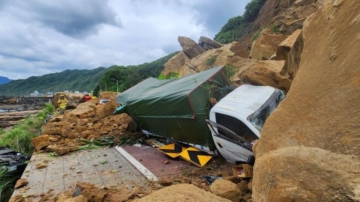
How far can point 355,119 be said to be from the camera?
191 cm

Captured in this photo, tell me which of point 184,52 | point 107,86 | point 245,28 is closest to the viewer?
point 184,52

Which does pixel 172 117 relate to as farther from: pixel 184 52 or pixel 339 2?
pixel 184 52

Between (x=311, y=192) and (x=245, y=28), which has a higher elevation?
(x=245, y=28)

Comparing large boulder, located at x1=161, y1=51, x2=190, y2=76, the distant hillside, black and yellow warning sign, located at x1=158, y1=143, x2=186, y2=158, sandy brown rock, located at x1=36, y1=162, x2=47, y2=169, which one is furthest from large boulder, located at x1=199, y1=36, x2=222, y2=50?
the distant hillside

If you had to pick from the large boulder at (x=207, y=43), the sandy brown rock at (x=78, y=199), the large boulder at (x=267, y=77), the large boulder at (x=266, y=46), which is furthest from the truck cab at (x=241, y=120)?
the large boulder at (x=207, y=43)

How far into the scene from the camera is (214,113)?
562 centimetres

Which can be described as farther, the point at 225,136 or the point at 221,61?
the point at 221,61

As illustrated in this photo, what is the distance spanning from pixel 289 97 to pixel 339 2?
128 centimetres

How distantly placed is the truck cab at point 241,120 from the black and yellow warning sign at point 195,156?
1.33 feet

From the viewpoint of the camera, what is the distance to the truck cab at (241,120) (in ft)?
16.2

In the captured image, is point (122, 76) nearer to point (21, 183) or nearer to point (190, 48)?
point (190, 48)

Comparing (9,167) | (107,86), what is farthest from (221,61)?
(107,86)

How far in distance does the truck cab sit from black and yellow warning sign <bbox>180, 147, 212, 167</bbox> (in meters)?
0.40

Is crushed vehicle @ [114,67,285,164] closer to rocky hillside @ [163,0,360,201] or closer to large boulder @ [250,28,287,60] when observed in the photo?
rocky hillside @ [163,0,360,201]
